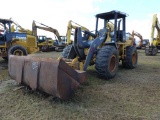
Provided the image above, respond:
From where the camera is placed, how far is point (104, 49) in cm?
577

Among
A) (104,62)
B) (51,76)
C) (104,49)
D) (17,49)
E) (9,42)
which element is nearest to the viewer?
(51,76)

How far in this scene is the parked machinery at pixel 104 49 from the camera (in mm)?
5578

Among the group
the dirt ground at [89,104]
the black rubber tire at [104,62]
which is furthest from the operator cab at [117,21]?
the dirt ground at [89,104]

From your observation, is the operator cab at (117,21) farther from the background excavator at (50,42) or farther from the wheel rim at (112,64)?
the background excavator at (50,42)

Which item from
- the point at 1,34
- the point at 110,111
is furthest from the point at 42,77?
the point at 1,34

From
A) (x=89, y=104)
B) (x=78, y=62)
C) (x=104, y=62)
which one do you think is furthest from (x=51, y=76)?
(x=104, y=62)

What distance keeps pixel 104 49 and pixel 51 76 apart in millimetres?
2548

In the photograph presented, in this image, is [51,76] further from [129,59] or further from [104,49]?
[129,59]

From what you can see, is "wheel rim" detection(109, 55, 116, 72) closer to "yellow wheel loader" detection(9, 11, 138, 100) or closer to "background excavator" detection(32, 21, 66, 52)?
"yellow wheel loader" detection(9, 11, 138, 100)

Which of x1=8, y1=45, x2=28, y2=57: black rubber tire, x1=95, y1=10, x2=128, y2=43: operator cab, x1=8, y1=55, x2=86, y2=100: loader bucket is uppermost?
x1=95, y1=10, x2=128, y2=43: operator cab

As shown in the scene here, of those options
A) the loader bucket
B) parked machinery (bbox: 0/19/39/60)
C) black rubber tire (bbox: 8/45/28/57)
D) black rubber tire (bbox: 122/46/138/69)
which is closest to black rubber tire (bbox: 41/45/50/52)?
parked machinery (bbox: 0/19/39/60)

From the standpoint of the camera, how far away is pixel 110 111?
348 centimetres

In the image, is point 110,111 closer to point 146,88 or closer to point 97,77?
point 146,88

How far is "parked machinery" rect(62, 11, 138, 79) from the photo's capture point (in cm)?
558
